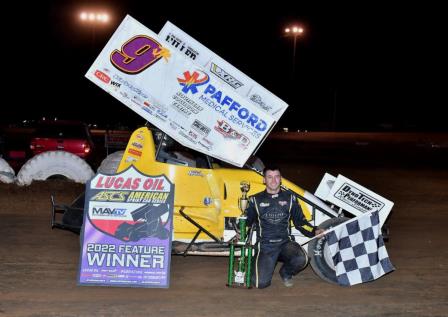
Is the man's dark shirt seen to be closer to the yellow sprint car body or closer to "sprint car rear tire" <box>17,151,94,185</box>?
the yellow sprint car body

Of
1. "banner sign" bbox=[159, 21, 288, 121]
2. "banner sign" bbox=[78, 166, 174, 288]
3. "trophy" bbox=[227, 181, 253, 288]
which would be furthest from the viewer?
"banner sign" bbox=[159, 21, 288, 121]

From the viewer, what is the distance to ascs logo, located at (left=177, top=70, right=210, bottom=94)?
804cm

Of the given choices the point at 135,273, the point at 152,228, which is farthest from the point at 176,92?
the point at 135,273

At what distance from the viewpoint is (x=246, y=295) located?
735 cm

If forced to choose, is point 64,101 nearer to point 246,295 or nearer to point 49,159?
point 49,159

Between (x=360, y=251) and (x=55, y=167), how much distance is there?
822 centimetres

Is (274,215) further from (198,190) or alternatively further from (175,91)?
(175,91)

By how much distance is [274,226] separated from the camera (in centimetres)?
773

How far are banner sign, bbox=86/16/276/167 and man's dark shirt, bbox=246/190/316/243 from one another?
2.06ft

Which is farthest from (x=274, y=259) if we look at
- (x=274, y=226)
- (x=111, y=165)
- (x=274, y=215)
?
(x=111, y=165)

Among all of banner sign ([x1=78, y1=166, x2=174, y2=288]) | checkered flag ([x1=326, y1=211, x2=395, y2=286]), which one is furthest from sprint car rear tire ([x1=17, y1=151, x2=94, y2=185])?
checkered flag ([x1=326, y1=211, x2=395, y2=286])

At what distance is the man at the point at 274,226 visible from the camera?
7.66 meters

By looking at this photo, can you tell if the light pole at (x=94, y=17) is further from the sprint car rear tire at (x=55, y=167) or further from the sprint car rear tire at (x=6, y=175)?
the sprint car rear tire at (x=55, y=167)

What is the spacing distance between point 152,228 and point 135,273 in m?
0.50
